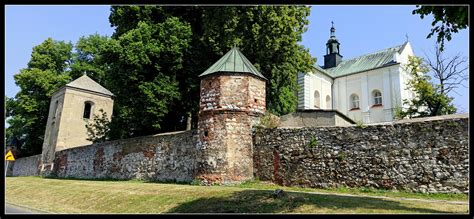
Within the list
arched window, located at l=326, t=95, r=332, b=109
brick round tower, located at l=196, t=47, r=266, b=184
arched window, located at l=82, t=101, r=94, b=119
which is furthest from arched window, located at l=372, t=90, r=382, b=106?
arched window, located at l=82, t=101, r=94, b=119

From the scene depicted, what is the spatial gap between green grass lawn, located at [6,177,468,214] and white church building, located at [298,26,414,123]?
24.4 metres

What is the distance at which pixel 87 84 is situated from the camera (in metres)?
36.3

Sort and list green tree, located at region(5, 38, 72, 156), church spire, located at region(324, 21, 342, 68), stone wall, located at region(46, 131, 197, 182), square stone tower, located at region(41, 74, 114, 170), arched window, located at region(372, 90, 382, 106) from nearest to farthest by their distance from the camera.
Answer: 1. stone wall, located at region(46, 131, 197, 182)
2. square stone tower, located at region(41, 74, 114, 170)
3. green tree, located at region(5, 38, 72, 156)
4. arched window, located at region(372, 90, 382, 106)
5. church spire, located at region(324, 21, 342, 68)

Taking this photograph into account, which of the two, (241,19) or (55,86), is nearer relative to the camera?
(241,19)

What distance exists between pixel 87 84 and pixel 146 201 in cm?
2675

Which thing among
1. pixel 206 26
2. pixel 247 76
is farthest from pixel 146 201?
pixel 206 26

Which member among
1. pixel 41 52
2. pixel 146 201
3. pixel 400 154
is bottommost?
pixel 146 201

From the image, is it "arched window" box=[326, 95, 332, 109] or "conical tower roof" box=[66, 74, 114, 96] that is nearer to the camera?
"conical tower roof" box=[66, 74, 114, 96]

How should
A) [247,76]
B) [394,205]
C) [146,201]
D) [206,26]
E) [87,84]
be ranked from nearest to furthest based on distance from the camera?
[394,205]
[146,201]
[247,76]
[206,26]
[87,84]

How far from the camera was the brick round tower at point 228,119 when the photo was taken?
15.8m

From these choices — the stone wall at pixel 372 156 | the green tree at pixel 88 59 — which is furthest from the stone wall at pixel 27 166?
the stone wall at pixel 372 156

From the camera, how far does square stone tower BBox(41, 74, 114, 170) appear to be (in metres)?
32.8

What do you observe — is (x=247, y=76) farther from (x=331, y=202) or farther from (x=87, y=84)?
(x=87, y=84)

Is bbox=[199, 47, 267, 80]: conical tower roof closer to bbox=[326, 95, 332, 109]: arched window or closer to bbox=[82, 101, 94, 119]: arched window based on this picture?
bbox=[82, 101, 94, 119]: arched window
